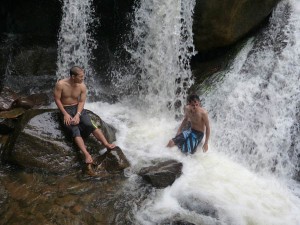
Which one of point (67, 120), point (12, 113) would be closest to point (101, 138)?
point (67, 120)

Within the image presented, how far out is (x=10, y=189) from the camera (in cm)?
512

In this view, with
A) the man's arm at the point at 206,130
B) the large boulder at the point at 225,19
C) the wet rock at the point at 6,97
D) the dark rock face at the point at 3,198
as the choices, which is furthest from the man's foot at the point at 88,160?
the large boulder at the point at 225,19

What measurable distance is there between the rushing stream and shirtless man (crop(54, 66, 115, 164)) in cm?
64

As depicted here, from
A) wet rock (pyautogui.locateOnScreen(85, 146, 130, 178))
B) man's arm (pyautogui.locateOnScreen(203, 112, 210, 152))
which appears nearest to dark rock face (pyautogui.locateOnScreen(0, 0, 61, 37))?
wet rock (pyautogui.locateOnScreen(85, 146, 130, 178))

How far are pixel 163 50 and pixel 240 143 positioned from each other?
2913 mm

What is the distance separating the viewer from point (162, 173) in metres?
5.51

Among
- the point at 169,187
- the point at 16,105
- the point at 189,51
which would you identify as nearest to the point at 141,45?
the point at 189,51

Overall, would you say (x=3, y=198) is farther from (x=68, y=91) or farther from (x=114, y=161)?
(x=68, y=91)

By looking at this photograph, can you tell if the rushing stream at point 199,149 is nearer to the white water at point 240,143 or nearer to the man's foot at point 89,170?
the white water at point 240,143

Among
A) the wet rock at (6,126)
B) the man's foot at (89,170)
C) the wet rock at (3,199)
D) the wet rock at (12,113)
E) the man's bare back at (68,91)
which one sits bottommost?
the wet rock at (3,199)

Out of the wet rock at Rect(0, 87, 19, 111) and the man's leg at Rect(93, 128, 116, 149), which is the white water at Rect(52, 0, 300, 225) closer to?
the man's leg at Rect(93, 128, 116, 149)

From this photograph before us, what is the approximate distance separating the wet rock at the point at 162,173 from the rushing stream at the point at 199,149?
13 cm

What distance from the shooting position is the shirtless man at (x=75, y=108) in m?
5.66

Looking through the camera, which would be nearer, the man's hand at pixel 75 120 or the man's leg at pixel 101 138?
the man's hand at pixel 75 120
